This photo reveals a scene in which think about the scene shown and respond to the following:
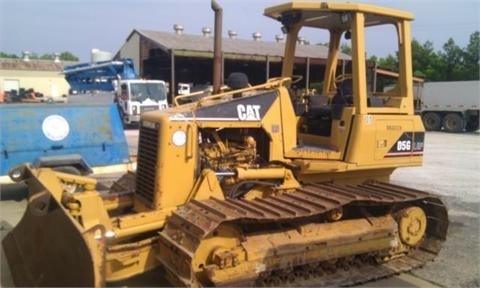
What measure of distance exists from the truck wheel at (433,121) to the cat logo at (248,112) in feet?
85.2

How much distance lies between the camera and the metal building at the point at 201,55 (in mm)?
27844

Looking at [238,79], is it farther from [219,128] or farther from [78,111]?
[78,111]

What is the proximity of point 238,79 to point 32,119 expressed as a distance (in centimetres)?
439

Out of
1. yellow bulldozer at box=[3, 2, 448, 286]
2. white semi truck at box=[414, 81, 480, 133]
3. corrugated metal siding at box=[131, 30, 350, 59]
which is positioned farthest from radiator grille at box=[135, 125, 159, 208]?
white semi truck at box=[414, 81, 480, 133]

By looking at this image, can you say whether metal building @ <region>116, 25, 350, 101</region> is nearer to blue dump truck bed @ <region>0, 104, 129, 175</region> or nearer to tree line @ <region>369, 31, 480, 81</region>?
tree line @ <region>369, 31, 480, 81</region>

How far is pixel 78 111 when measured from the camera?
868 centimetres

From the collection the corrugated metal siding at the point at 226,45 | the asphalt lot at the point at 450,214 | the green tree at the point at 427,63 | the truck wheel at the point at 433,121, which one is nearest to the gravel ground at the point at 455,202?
the asphalt lot at the point at 450,214

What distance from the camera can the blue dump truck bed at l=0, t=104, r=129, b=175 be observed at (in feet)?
26.8

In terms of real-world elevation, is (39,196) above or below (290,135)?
below

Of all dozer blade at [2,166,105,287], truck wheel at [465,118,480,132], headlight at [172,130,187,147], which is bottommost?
dozer blade at [2,166,105,287]

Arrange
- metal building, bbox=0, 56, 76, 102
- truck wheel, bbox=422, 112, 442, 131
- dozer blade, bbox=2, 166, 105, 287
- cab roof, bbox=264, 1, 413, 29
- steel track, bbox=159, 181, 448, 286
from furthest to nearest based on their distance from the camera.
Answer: metal building, bbox=0, 56, 76, 102 < truck wheel, bbox=422, 112, 442, 131 < cab roof, bbox=264, 1, 413, 29 < steel track, bbox=159, 181, 448, 286 < dozer blade, bbox=2, 166, 105, 287

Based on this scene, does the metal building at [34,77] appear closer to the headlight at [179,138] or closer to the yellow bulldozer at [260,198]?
the yellow bulldozer at [260,198]

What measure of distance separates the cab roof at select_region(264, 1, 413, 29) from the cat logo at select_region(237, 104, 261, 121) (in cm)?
127

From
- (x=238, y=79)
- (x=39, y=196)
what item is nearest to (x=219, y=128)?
(x=238, y=79)
